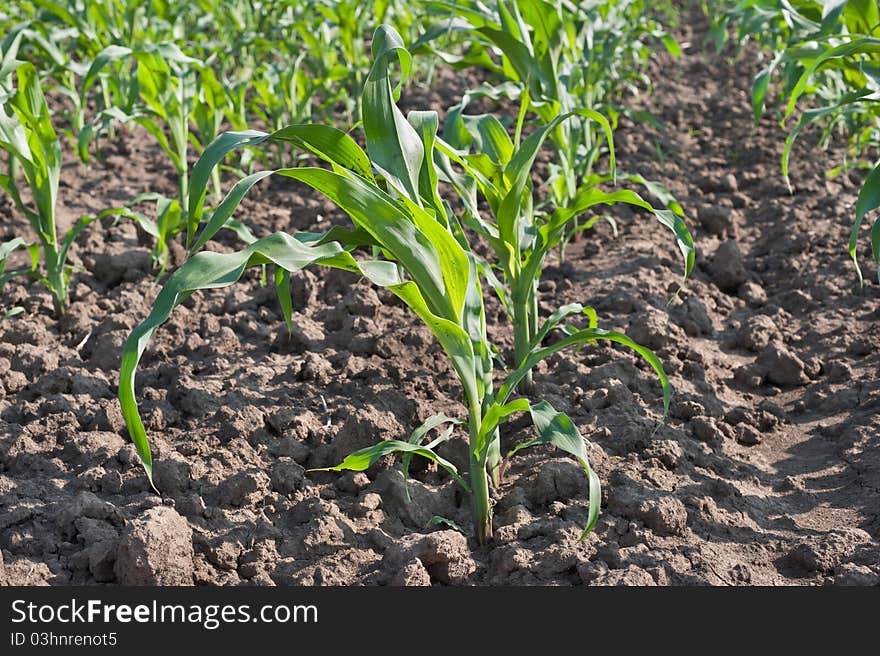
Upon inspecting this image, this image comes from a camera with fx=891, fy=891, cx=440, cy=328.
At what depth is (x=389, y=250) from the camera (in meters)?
1.74

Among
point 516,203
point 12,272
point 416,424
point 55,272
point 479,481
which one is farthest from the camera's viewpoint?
point 55,272

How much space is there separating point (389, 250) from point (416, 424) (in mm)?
734

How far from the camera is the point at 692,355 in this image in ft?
8.99

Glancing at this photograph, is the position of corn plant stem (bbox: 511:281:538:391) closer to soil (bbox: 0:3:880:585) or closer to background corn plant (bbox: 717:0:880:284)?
soil (bbox: 0:3:880:585)

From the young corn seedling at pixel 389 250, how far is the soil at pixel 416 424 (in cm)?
22

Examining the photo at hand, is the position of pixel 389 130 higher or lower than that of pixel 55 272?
lower

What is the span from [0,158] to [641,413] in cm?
321

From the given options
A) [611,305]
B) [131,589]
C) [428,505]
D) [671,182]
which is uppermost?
[671,182]

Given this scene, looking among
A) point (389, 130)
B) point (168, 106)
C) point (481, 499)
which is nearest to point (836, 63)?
point (389, 130)

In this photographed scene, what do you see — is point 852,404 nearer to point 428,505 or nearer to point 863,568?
point 863,568

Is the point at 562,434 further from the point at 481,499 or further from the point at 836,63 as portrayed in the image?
the point at 836,63

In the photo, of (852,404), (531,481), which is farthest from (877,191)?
(531,481)

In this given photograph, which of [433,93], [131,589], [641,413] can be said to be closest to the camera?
[131,589]

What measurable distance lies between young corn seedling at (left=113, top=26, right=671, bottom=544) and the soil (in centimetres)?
22
